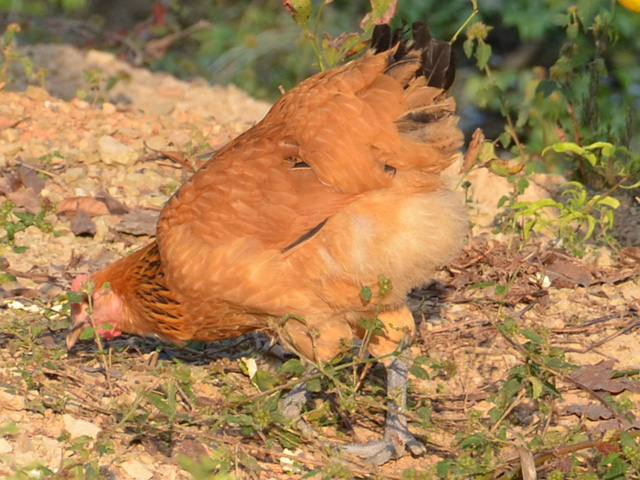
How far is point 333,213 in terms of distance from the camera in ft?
12.1

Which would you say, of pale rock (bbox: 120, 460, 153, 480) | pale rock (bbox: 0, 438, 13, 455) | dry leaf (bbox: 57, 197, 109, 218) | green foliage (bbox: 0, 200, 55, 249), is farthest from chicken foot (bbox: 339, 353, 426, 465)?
dry leaf (bbox: 57, 197, 109, 218)

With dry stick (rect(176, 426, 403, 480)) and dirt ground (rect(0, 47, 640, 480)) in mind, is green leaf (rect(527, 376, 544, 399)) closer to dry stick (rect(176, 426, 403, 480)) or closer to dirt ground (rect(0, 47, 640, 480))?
dirt ground (rect(0, 47, 640, 480))

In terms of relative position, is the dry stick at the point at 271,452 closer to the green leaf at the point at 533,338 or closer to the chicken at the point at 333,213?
the chicken at the point at 333,213

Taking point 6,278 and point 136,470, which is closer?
point 136,470

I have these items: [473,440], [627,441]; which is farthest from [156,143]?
[627,441]

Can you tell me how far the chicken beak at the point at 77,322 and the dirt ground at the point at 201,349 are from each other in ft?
0.49

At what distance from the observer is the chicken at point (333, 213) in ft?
12.0

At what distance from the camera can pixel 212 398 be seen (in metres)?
4.04

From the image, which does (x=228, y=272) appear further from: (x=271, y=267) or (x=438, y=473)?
(x=438, y=473)

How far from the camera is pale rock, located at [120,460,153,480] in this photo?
3.18 meters

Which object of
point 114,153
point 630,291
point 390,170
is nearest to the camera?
point 390,170

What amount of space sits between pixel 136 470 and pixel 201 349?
143 cm

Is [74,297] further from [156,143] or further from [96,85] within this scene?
[96,85]

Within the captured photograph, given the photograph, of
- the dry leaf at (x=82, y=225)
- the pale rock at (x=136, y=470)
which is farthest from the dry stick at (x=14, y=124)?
the pale rock at (x=136, y=470)
